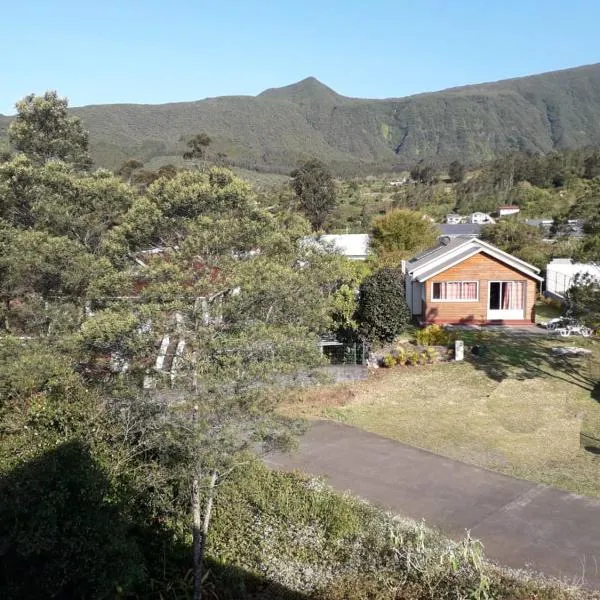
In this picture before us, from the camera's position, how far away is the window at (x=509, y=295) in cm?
2400

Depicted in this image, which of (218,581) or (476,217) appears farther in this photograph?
(476,217)

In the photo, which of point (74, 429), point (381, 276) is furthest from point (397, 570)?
point (381, 276)

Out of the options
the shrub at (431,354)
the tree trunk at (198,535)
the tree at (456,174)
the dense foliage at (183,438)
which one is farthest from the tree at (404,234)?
the tree at (456,174)

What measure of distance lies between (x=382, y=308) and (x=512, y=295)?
26.8ft

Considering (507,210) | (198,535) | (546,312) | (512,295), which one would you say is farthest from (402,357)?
(507,210)

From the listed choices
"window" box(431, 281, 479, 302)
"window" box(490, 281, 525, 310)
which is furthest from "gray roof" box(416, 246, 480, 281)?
"window" box(490, 281, 525, 310)

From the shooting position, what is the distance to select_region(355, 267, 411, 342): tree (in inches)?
749

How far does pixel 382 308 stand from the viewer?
19.0 metres

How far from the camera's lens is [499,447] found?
518 inches

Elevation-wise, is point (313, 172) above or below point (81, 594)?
above

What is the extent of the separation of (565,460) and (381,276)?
28.6 ft

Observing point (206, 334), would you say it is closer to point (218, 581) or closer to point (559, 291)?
point (218, 581)

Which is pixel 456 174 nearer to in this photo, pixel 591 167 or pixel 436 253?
pixel 591 167

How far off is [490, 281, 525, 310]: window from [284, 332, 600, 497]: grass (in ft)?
11.8
